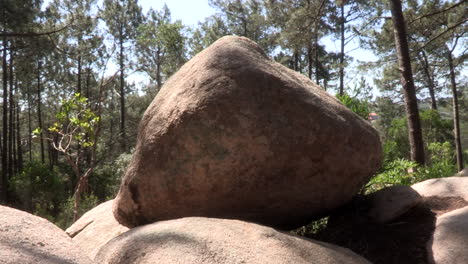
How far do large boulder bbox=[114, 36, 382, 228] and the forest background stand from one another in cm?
198

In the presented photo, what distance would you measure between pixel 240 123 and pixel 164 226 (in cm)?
97

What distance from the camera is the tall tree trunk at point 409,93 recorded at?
6.14m

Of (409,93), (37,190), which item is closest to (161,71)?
(37,190)

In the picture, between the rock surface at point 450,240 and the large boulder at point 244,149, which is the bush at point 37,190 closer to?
the large boulder at point 244,149

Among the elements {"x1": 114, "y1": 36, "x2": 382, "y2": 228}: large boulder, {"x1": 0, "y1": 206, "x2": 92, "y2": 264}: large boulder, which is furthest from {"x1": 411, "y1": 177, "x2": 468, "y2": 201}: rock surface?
{"x1": 0, "y1": 206, "x2": 92, "y2": 264}: large boulder

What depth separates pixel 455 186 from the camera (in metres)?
3.75

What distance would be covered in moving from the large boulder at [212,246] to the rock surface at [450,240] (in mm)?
698

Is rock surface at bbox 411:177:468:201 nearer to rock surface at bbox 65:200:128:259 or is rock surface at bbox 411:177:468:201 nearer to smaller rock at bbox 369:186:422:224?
smaller rock at bbox 369:186:422:224

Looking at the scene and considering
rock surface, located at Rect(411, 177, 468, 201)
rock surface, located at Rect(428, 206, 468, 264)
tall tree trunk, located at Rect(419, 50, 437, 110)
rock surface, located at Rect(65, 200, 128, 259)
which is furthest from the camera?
tall tree trunk, located at Rect(419, 50, 437, 110)

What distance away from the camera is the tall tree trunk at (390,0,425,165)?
6.14 metres

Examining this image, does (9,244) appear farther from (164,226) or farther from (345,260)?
(345,260)

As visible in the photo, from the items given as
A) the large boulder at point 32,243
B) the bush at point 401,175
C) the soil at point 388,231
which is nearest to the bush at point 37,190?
the bush at point 401,175

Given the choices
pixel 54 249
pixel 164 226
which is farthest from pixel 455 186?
pixel 54 249

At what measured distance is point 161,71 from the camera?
24.5m
